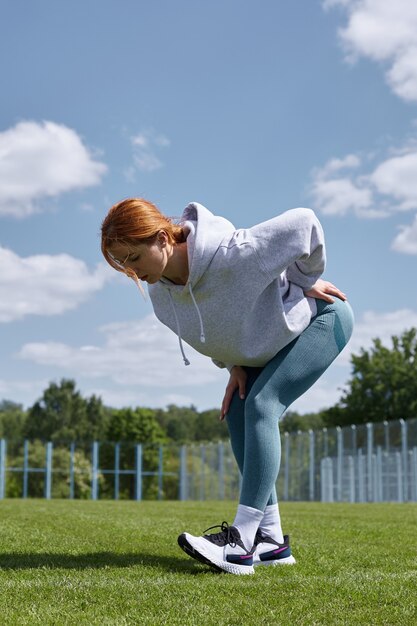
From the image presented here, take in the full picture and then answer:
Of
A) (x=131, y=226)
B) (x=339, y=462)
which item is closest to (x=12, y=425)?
(x=339, y=462)

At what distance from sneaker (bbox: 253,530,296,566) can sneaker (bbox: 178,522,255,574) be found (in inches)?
9.0

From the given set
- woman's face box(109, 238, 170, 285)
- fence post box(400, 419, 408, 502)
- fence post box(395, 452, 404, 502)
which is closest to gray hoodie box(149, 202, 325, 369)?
woman's face box(109, 238, 170, 285)

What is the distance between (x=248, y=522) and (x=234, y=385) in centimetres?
67

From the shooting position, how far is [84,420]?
2517 inches

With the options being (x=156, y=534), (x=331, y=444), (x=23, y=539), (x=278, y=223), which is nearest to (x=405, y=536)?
(x=156, y=534)

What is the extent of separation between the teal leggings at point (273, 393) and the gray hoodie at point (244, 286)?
0.22 ft

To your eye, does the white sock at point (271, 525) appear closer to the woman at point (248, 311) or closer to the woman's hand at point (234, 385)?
the woman at point (248, 311)

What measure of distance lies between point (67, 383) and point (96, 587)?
62414mm

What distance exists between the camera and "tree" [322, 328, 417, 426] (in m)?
47.2

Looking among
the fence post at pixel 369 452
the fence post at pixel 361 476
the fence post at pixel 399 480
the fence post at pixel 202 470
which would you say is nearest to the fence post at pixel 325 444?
the fence post at pixel 361 476

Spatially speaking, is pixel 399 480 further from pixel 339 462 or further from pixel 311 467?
pixel 311 467

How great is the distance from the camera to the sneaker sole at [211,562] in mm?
3150

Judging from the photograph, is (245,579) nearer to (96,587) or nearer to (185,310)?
(96,587)

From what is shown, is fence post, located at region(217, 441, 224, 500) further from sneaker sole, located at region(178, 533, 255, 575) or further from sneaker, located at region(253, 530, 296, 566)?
sneaker sole, located at region(178, 533, 255, 575)
